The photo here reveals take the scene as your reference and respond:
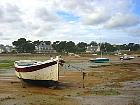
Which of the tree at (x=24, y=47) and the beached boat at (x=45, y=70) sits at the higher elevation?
the tree at (x=24, y=47)

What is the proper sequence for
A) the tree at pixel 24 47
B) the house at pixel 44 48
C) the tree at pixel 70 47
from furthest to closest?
the house at pixel 44 48 → the tree at pixel 70 47 → the tree at pixel 24 47

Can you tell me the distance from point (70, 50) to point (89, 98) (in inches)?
5514

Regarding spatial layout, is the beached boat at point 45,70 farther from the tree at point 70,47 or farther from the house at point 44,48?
the house at point 44,48

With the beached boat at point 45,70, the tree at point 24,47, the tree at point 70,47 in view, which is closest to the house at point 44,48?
the tree at point 70,47

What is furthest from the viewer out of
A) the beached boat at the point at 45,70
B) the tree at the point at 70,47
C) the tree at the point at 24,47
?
the tree at the point at 70,47

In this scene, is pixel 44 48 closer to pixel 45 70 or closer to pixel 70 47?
pixel 70 47

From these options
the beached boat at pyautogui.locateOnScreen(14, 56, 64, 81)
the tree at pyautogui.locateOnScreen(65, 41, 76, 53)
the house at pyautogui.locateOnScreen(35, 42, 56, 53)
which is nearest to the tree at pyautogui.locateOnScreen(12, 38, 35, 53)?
the house at pyautogui.locateOnScreen(35, 42, 56, 53)

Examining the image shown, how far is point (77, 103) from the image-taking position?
55.6ft

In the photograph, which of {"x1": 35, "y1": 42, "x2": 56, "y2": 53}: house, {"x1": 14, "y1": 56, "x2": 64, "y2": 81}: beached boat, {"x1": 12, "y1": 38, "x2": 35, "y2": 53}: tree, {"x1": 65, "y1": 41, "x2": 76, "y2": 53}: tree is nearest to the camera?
{"x1": 14, "y1": 56, "x2": 64, "y2": 81}: beached boat

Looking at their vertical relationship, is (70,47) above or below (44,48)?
above

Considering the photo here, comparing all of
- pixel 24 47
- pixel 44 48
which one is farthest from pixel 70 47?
pixel 24 47

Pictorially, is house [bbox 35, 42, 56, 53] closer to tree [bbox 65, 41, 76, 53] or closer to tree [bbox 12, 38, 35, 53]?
tree [bbox 65, 41, 76, 53]

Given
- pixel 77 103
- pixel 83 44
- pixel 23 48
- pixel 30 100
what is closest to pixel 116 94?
pixel 77 103

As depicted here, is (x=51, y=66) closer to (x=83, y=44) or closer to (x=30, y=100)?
(x=30, y=100)
